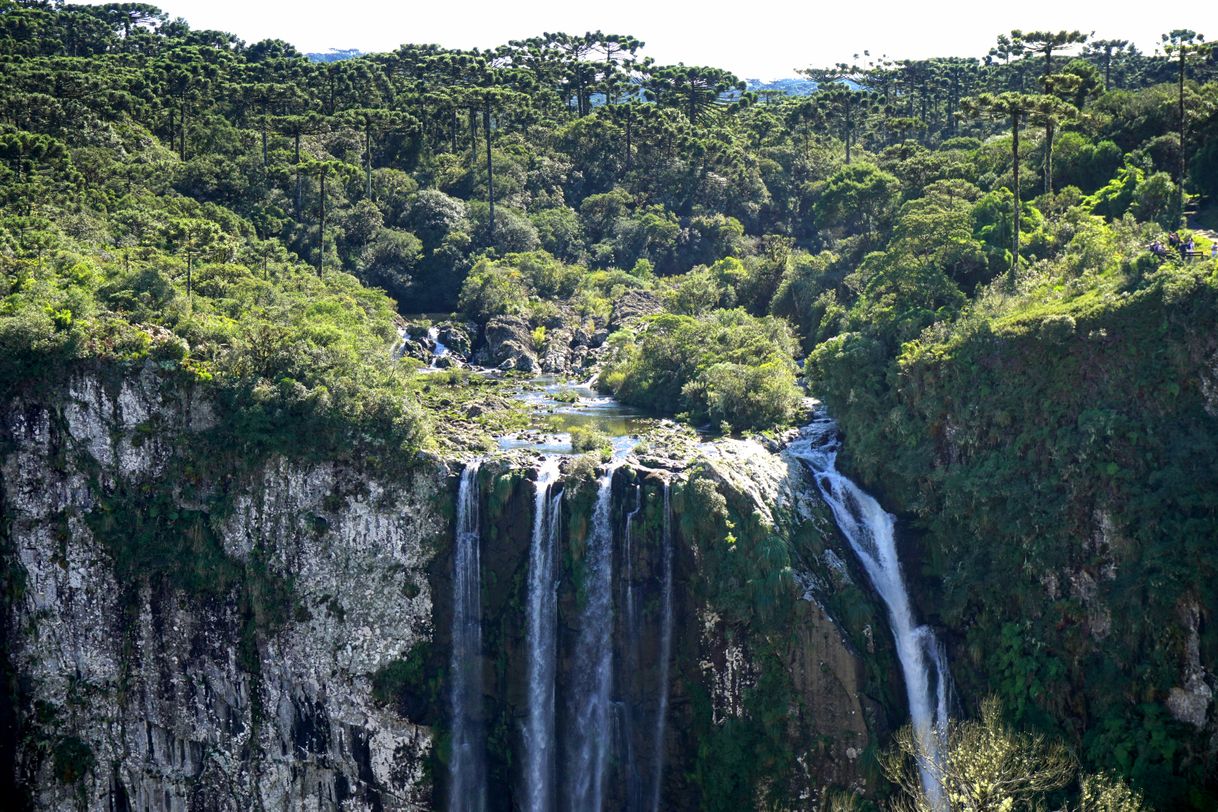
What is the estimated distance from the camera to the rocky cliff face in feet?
129

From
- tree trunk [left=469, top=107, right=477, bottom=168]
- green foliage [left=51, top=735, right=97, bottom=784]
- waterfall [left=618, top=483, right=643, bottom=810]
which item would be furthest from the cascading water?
tree trunk [left=469, top=107, right=477, bottom=168]

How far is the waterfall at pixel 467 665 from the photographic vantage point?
40.9 m

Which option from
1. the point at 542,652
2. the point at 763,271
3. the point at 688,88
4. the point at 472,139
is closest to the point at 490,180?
the point at 472,139

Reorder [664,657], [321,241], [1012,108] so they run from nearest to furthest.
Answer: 1. [664,657]
2. [1012,108]
3. [321,241]

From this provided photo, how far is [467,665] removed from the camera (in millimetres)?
41219

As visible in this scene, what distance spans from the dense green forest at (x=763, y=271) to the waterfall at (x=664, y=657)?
872cm

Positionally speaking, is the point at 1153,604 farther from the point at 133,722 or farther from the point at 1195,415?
the point at 133,722

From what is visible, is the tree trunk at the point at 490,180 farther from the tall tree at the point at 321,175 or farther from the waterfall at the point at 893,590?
the waterfall at the point at 893,590

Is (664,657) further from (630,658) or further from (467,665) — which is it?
(467,665)

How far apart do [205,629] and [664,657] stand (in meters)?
16.5

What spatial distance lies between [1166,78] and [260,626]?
276 feet

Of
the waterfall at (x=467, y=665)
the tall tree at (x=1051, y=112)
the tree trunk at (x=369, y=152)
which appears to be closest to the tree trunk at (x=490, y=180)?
the tree trunk at (x=369, y=152)

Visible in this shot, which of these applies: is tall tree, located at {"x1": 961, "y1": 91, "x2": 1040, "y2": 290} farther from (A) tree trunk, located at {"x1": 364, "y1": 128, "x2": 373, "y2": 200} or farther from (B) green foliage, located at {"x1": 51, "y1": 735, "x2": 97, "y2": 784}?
(A) tree trunk, located at {"x1": 364, "y1": 128, "x2": 373, "y2": 200}

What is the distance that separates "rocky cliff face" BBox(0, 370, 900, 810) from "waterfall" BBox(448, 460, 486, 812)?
384 mm
